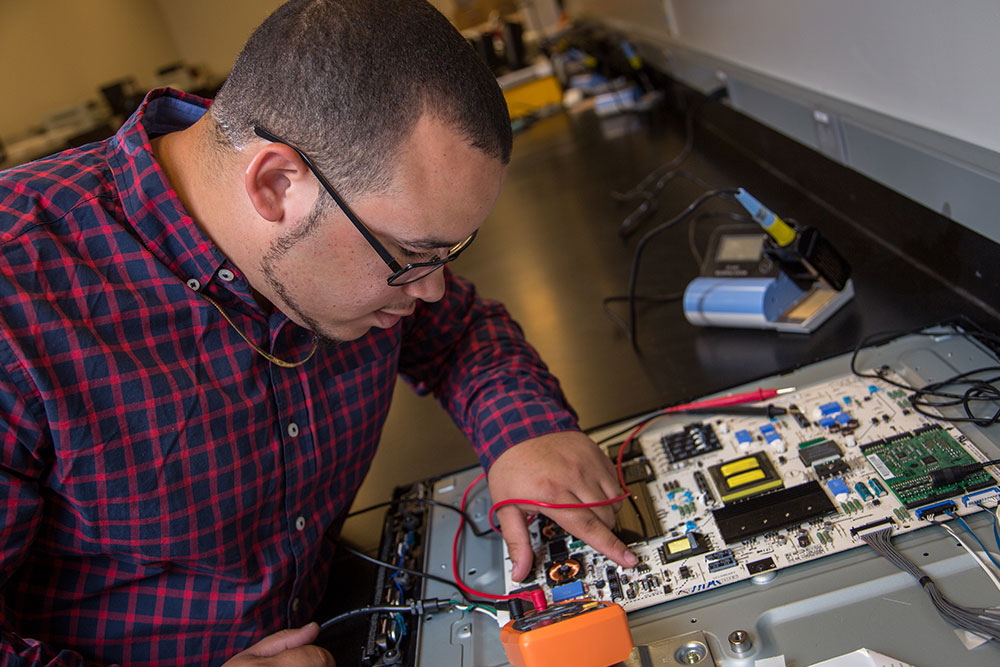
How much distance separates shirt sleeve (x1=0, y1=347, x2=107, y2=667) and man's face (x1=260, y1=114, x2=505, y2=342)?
30cm

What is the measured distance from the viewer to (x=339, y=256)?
93 cm

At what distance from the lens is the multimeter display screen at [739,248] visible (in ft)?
4.68

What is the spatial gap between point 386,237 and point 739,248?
2.58 feet

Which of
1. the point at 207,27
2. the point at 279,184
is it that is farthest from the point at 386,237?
the point at 207,27

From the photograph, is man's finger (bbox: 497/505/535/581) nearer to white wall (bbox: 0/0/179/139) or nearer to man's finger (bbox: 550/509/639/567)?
man's finger (bbox: 550/509/639/567)

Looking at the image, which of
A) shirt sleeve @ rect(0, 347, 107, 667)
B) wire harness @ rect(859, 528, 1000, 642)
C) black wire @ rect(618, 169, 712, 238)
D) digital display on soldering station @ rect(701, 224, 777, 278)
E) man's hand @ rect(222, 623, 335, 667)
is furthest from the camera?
black wire @ rect(618, 169, 712, 238)

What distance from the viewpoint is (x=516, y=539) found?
0.99 m

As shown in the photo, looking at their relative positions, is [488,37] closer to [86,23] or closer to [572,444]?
[572,444]

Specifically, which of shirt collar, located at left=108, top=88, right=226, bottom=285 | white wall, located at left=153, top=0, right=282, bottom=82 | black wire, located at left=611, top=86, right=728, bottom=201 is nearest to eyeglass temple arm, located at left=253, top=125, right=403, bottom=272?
shirt collar, located at left=108, top=88, right=226, bottom=285

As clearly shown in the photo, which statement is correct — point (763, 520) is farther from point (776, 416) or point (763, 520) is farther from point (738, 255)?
point (738, 255)

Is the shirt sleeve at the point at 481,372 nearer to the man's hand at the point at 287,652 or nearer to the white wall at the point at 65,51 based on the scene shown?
the man's hand at the point at 287,652

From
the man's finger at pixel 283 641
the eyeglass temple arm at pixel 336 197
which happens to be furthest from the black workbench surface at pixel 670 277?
the eyeglass temple arm at pixel 336 197

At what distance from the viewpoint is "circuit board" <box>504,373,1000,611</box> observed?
851 millimetres

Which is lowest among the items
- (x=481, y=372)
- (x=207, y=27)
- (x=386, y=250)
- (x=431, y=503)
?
(x=431, y=503)
